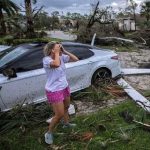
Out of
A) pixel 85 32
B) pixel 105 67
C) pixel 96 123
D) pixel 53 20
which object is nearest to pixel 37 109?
pixel 96 123

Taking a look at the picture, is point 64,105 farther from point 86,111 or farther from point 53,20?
point 53,20

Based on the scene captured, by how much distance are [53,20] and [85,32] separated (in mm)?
47162

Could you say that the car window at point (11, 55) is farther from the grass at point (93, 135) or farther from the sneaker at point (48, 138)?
the sneaker at point (48, 138)

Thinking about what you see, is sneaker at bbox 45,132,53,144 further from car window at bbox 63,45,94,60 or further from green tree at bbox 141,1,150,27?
green tree at bbox 141,1,150,27

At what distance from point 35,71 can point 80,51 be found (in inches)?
74.6

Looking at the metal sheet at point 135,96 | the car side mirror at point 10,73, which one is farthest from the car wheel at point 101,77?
the car side mirror at point 10,73

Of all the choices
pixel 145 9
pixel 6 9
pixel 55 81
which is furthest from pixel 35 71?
pixel 145 9

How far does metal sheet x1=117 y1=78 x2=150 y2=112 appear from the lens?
877cm

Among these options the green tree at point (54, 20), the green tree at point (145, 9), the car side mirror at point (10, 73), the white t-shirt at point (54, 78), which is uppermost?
the white t-shirt at point (54, 78)

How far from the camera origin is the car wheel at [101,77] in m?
10.6

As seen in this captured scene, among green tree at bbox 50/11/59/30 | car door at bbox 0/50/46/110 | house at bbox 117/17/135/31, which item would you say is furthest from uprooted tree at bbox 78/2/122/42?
green tree at bbox 50/11/59/30

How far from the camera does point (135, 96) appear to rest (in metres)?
9.84

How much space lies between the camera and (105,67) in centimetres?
1090

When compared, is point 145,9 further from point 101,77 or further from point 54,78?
point 54,78
